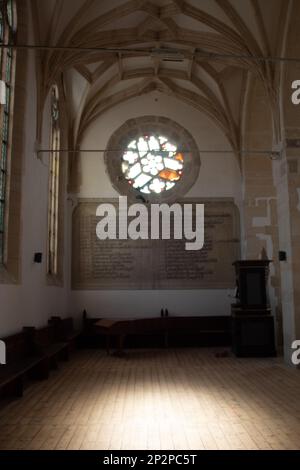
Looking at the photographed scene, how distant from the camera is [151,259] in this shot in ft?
39.4

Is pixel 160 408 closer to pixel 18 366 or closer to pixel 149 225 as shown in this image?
pixel 18 366

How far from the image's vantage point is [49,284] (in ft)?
31.3

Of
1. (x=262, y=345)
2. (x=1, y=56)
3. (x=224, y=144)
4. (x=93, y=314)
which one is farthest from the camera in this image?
(x=224, y=144)

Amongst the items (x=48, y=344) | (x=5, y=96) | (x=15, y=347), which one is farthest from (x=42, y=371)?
(x=5, y=96)

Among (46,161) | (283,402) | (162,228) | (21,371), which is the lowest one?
(283,402)

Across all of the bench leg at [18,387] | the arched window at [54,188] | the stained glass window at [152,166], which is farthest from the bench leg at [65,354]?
the stained glass window at [152,166]

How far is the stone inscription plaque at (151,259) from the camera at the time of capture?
1189 centimetres

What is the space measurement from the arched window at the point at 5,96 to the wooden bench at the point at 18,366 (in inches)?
51.8

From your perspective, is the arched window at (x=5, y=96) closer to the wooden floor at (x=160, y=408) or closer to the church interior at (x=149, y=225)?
the church interior at (x=149, y=225)

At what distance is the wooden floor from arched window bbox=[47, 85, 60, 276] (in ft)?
9.68

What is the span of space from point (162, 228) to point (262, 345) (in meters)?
4.31
